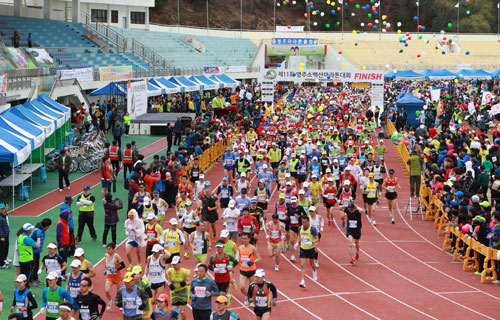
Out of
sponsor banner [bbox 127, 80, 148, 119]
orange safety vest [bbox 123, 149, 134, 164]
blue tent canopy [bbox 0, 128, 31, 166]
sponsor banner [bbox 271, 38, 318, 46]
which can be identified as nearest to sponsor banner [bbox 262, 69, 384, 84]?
sponsor banner [bbox 127, 80, 148, 119]

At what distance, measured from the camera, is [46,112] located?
27359 mm

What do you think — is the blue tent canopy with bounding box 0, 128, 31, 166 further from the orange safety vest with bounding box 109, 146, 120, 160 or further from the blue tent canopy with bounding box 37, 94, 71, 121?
the blue tent canopy with bounding box 37, 94, 71, 121

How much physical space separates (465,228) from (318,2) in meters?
103

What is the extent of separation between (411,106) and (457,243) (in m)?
24.1

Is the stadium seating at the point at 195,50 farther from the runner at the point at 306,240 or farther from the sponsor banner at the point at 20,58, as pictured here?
the runner at the point at 306,240

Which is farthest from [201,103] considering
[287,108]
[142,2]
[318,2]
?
[318,2]

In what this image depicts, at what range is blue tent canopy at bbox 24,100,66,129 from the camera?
26.7 metres

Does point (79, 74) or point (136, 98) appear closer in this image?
point (136, 98)

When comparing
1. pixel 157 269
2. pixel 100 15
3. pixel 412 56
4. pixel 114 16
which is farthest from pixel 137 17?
pixel 157 269

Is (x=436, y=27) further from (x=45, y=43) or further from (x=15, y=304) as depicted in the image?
(x=15, y=304)

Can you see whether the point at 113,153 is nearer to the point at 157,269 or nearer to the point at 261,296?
the point at 157,269

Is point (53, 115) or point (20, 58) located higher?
point (20, 58)

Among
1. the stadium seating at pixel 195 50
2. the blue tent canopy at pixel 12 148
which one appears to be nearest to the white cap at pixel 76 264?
the blue tent canopy at pixel 12 148

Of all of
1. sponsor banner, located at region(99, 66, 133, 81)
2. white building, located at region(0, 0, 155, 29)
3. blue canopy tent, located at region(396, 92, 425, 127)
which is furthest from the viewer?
white building, located at region(0, 0, 155, 29)
